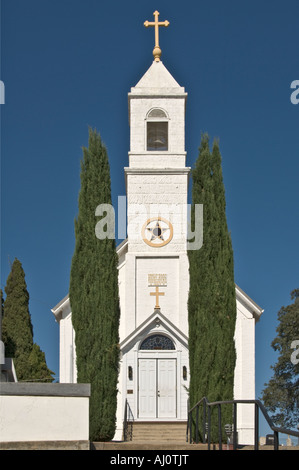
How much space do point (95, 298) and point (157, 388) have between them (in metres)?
4.67

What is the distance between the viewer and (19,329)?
1231 inches

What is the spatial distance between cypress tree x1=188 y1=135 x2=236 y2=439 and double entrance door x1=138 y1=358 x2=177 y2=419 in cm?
284

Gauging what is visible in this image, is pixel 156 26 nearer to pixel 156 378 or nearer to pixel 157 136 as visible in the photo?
pixel 157 136

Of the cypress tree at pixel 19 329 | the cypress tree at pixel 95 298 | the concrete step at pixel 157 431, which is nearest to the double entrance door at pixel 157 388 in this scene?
the concrete step at pixel 157 431

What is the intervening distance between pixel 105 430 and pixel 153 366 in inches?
171

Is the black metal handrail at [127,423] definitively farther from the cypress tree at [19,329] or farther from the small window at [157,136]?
the small window at [157,136]

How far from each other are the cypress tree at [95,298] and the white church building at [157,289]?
3.18 m

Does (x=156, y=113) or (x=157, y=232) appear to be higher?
(x=156, y=113)

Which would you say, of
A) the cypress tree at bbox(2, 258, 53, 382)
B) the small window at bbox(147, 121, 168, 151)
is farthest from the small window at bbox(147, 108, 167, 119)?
the cypress tree at bbox(2, 258, 53, 382)

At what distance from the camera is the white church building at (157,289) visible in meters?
24.1

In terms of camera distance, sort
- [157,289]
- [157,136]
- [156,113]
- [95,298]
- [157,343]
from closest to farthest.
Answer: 1. [95,298]
2. [157,343]
3. [157,289]
4. [156,113]
5. [157,136]

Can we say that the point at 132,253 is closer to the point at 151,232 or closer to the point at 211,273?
the point at 151,232

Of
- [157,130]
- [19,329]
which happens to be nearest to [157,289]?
[157,130]

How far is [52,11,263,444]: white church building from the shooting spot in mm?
24109
